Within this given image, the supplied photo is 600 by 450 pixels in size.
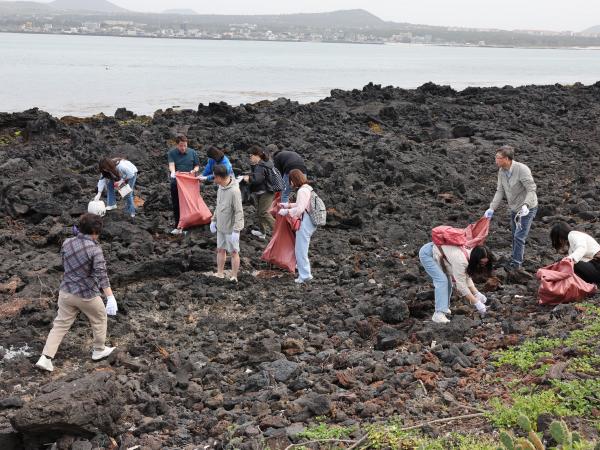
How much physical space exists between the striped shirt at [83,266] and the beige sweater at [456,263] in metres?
3.69

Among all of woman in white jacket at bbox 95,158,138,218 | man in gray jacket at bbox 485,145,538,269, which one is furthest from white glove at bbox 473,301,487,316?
woman in white jacket at bbox 95,158,138,218

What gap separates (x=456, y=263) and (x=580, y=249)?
1.50 meters

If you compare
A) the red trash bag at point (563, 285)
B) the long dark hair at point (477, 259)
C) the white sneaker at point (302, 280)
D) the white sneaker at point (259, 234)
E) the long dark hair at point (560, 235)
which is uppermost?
the long dark hair at point (560, 235)

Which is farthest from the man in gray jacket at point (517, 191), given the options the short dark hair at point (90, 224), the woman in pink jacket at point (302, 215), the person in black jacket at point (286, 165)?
the short dark hair at point (90, 224)

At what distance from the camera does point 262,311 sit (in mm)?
10031

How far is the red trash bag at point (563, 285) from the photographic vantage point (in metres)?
8.83

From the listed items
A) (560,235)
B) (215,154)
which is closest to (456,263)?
(560,235)

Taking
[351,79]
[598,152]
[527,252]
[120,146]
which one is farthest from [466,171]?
[351,79]

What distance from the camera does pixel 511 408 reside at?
616cm

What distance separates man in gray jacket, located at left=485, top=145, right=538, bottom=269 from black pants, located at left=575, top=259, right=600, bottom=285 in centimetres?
126

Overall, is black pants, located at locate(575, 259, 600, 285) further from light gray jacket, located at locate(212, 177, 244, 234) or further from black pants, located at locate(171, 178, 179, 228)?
black pants, located at locate(171, 178, 179, 228)

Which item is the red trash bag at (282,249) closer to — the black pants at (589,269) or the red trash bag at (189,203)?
the red trash bag at (189,203)

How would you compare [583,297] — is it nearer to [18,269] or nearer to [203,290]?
[203,290]

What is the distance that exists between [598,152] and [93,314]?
19.1m
